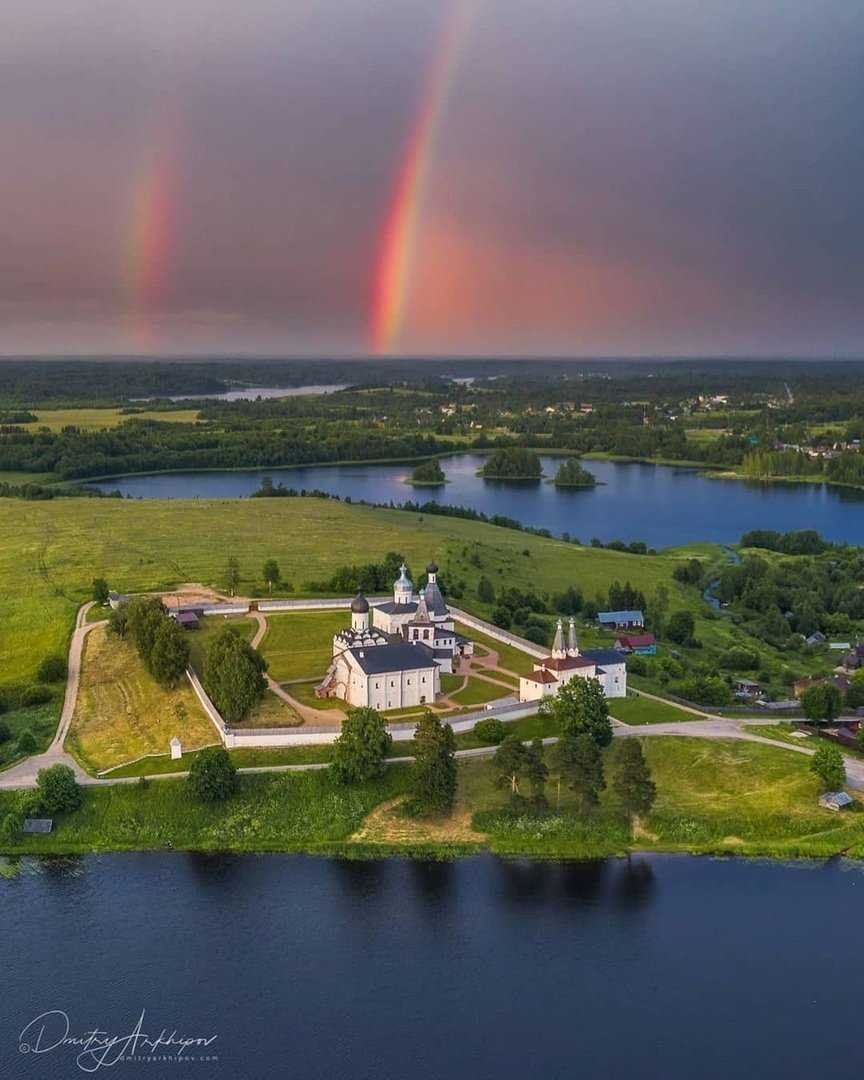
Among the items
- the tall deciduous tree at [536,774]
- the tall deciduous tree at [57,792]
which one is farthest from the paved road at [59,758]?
the tall deciduous tree at [536,774]

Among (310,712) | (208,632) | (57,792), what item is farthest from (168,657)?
(57,792)

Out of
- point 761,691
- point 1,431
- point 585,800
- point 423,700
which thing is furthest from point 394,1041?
point 1,431

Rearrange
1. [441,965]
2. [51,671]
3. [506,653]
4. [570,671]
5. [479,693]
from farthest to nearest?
[506,653]
[51,671]
[479,693]
[570,671]
[441,965]

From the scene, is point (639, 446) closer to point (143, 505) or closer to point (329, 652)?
point (143, 505)

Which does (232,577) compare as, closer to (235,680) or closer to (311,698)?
(311,698)

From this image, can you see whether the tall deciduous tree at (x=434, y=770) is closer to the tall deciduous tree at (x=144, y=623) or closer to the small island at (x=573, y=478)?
the tall deciduous tree at (x=144, y=623)
